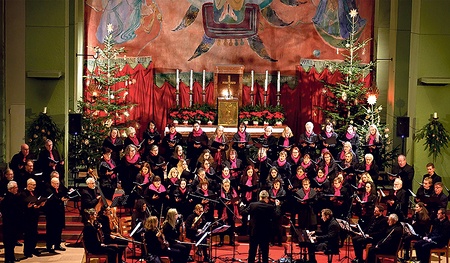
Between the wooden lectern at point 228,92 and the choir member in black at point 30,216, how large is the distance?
19.8 feet

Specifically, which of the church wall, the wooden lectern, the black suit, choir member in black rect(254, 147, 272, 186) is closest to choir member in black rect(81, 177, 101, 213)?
the black suit

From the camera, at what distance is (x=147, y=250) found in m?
8.87

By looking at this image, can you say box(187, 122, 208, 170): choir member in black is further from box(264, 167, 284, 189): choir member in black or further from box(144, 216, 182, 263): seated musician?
box(144, 216, 182, 263): seated musician

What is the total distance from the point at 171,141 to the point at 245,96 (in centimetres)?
421

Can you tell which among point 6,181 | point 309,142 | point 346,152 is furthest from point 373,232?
point 6,181

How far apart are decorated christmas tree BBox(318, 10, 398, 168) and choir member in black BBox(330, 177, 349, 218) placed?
3155 millimetres

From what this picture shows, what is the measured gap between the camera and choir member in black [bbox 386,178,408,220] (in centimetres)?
1016

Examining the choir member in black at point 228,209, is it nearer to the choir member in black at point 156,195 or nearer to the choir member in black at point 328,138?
the choir member in black at point 156,195

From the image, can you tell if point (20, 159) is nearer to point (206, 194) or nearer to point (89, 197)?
point (89, 197)

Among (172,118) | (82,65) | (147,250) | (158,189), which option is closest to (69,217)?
(158,189)

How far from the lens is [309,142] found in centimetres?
1255

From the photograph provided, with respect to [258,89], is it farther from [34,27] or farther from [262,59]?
[34,27]

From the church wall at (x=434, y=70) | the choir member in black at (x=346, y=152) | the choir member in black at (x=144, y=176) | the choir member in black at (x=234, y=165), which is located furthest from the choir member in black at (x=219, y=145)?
the church wall at (x=434, y=70)

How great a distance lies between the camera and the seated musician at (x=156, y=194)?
1023 cm
